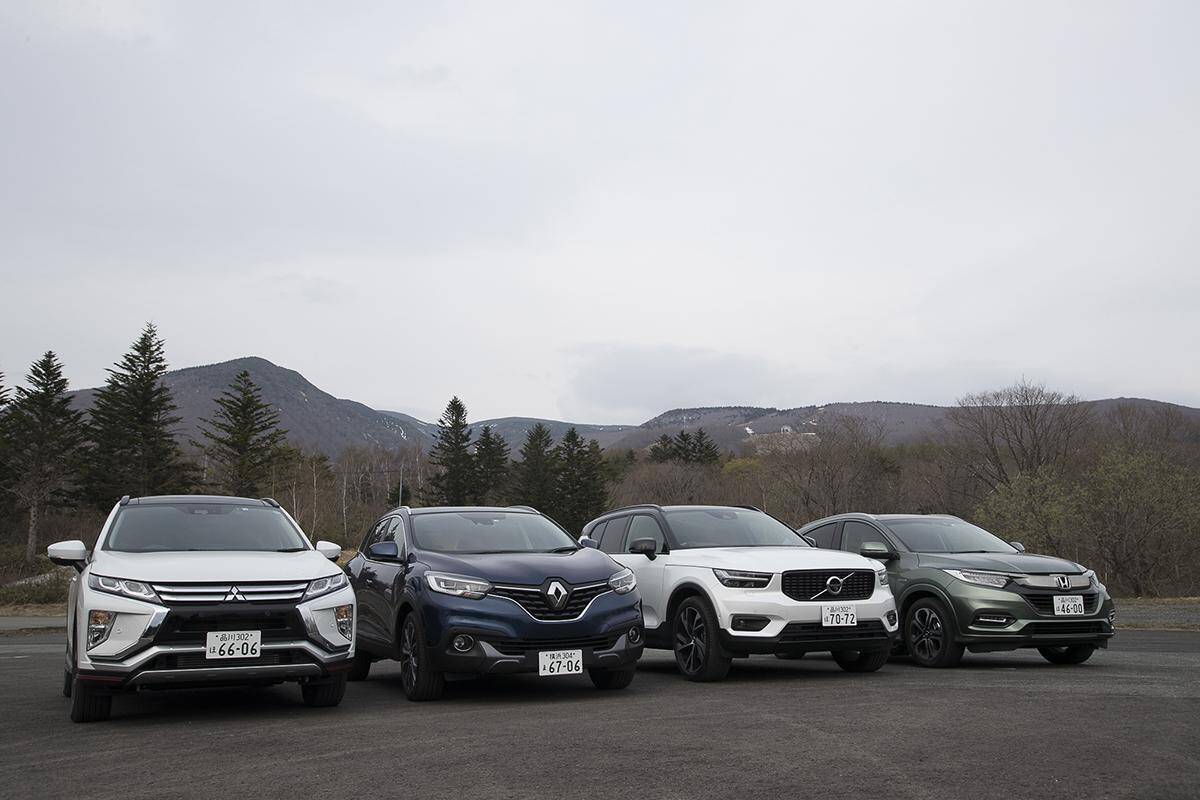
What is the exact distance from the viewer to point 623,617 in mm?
9484

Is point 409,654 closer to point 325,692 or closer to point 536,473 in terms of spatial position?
point 325,692

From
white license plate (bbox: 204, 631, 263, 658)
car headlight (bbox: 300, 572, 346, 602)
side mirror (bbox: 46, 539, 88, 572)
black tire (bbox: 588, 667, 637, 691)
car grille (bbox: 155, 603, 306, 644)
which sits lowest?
black tire (bbox: 588, 667, 637, 691)

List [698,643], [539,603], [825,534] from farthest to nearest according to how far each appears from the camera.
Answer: [825,534] < [698,643] < [539,603]

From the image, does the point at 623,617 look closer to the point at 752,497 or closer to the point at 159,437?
the point at 159,437

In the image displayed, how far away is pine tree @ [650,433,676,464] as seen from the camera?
138 metres

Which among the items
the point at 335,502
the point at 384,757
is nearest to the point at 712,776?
the point at 384,757

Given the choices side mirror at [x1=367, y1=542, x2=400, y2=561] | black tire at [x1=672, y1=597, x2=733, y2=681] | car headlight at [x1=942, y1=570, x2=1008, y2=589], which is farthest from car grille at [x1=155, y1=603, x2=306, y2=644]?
car headlight at [x1=942, y1=570, x2=1008, y2=589]

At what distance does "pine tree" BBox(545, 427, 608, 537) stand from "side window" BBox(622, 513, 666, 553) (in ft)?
297

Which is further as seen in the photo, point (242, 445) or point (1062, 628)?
point (242, 445)

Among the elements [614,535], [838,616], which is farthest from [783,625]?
[614,535]

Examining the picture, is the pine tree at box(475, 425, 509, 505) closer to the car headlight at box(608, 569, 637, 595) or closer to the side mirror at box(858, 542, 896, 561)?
the side mirror at box(858, 542, 896, 561)

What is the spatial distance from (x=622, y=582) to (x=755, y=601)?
4.40 feet

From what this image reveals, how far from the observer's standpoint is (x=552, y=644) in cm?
912

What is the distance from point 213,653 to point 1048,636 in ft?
27.4
